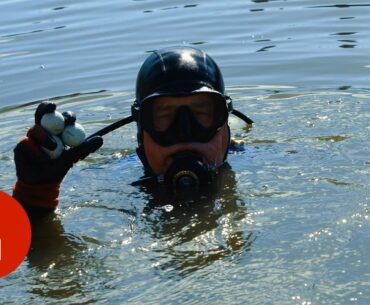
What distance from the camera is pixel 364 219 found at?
384 cm

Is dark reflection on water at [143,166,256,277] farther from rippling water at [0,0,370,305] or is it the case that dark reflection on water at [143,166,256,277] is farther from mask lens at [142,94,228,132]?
mask lens at [142,94,228,132]

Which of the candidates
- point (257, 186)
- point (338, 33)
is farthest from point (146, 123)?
point (338, 33)

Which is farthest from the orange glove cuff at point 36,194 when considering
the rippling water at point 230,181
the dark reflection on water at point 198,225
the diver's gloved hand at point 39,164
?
the dark reflection on water at point 198,225

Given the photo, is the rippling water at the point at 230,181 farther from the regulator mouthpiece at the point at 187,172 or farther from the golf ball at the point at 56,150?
the golf ball at the point at 56,150

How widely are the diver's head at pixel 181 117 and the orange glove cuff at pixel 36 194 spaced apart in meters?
0.67

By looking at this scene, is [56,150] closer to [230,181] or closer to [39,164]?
[39,164]

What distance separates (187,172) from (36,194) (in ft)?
2.65

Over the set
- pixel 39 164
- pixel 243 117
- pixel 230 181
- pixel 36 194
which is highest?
pixel 39 164

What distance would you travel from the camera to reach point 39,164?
4.01m

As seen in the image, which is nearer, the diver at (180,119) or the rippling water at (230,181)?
the rippling water at (230,181)

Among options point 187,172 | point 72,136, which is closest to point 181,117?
point 187,172

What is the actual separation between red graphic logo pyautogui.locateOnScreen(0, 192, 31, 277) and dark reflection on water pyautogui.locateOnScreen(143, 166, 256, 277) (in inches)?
22.1

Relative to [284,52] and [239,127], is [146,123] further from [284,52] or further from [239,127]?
[284,52]

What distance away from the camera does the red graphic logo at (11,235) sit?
342 centimetres
